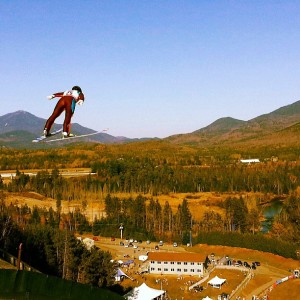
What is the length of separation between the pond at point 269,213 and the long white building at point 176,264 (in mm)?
24165

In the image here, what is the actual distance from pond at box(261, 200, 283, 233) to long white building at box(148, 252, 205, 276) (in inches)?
951

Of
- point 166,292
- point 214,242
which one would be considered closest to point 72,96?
point 166,292

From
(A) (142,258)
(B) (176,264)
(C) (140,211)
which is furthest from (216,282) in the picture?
(C) (140,211)

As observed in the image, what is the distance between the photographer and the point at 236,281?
4012 cm

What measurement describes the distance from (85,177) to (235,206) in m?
50.9

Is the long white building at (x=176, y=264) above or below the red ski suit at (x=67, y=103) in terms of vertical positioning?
below

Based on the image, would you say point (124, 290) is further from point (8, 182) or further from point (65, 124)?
point (8, 182)

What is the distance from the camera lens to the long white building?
43.5 metres

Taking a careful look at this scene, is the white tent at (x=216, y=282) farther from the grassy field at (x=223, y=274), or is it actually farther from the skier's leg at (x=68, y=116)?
the skier's leg at (x=68, y=116)

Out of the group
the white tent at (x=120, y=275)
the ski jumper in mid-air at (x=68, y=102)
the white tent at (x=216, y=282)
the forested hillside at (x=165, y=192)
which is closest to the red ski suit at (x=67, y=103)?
the ski jumper in mid-air at (x=68, y=102)

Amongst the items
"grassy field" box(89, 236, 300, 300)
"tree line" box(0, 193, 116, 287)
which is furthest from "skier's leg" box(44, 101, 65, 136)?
"grassy field" box(89, 236, 300, 300)

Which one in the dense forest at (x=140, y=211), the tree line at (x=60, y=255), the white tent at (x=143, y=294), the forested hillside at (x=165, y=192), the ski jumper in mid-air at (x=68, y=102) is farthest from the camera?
the forested hillside at (x=165, y=192)

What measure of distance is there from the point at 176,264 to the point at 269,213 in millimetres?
39990

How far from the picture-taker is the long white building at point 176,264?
43531mm
